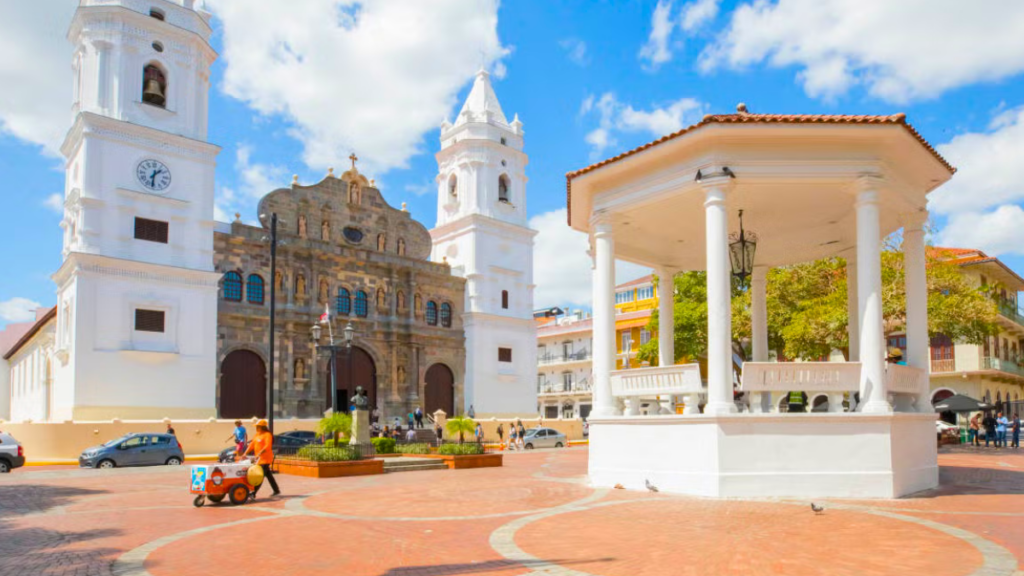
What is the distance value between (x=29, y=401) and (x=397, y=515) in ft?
158

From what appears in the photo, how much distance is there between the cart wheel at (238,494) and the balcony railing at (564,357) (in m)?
55.5

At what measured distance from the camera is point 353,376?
43.8 metres

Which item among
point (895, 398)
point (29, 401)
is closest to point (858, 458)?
point (895, 398)

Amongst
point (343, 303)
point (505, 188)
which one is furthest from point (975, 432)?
point (343, 303)

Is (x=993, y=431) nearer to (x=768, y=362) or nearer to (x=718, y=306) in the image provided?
(x=768, y=362)

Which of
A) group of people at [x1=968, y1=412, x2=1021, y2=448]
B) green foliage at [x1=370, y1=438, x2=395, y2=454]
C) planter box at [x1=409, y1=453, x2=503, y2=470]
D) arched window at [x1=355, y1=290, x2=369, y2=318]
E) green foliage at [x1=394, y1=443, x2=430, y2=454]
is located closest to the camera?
planter box at [x1=409, y1=453, x2=503, y2=470]

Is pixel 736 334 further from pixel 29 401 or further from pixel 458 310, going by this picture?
pixel 29 401

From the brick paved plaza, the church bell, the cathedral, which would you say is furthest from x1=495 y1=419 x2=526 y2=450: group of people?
the brick paved plaza

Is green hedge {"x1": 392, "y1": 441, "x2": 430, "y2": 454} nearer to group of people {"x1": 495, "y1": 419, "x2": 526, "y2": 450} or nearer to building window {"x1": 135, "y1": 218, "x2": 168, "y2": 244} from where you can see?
group of people {"x1": 495, "y1": 419, "x2": 526, "y2": 450}

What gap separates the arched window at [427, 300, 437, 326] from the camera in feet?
157

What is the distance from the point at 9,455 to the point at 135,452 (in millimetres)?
3687

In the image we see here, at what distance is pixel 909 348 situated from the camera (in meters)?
14.3

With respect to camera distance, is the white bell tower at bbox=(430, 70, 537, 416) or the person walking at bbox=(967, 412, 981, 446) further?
the white bell tower at bbox=(430, 70, 537, 416)

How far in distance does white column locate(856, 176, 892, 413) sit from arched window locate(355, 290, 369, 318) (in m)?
34.8
